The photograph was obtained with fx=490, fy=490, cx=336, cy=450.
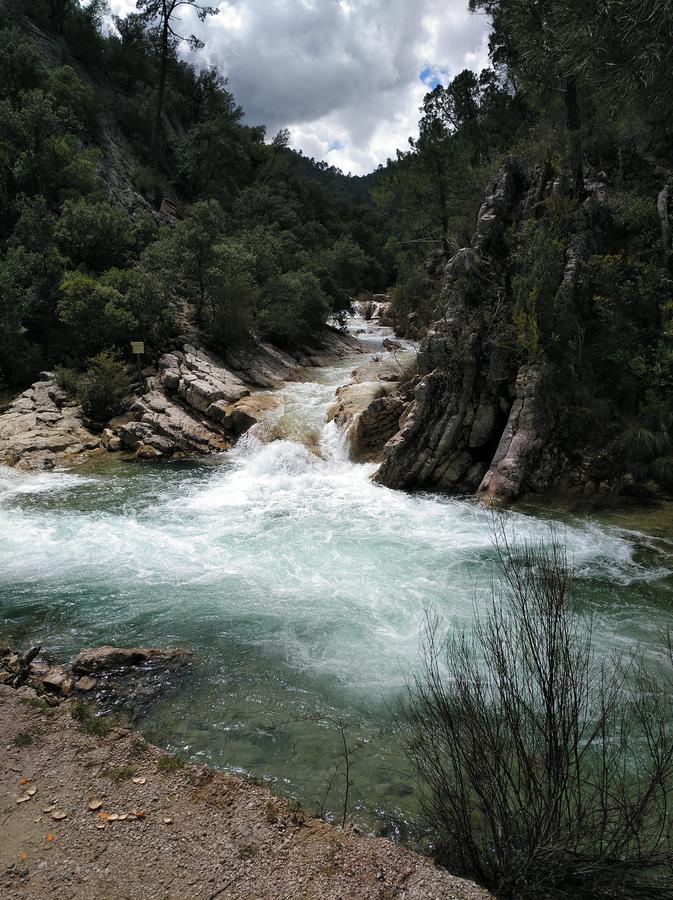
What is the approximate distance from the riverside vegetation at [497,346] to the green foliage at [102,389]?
0.25 feet

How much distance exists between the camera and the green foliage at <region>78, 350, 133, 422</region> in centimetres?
1628

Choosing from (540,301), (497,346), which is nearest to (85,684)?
(497,346)

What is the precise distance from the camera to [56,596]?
24.0 ft

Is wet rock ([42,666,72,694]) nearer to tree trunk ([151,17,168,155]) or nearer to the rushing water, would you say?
the rushing water

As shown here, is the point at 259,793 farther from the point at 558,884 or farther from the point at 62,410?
the point at 62,410

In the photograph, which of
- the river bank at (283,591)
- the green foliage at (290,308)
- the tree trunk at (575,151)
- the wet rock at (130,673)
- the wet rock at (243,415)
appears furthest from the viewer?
the green foliage at (290,308)

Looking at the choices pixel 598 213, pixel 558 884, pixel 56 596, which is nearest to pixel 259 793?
pixel 558 884

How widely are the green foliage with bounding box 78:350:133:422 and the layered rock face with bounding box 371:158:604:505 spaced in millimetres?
9842

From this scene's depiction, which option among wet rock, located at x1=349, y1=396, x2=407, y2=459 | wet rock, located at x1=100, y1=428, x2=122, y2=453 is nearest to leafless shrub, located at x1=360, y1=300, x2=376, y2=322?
wet rock, located at x1=349, y1=396, x2=407, y2=459

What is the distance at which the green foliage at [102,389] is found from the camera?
16281 mm

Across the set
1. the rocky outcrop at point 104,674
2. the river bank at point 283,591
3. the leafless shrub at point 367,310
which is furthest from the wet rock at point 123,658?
the leafless shrub at point 367,310

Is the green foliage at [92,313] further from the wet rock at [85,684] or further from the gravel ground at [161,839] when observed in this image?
the gravel ground at [161,839]

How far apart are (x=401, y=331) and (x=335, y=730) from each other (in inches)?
1185

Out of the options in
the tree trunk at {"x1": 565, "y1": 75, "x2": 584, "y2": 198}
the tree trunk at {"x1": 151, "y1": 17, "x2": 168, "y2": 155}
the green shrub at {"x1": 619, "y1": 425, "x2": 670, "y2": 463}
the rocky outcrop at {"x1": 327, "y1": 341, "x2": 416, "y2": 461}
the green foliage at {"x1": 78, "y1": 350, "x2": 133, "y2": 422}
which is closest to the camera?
the green shrub at {"x1": 619, "y1": 425, "x2": 670, "y2": 463}
